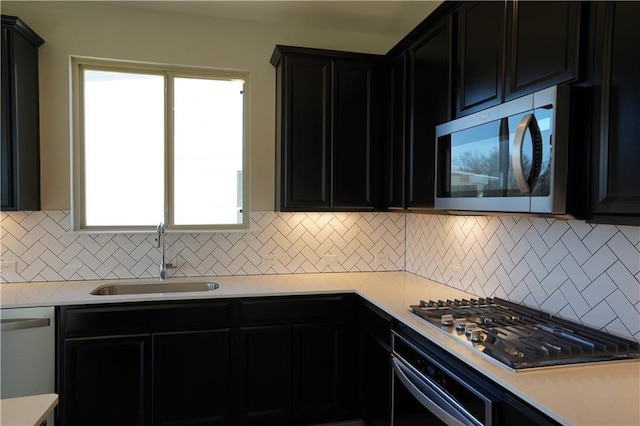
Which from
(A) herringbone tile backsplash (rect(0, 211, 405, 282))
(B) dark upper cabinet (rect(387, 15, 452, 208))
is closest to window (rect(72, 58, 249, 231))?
(A) herringbone tile backsplash (rect(0, 211, 405, 282))

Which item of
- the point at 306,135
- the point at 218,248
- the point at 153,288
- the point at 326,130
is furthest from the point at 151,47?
the point at 153,288

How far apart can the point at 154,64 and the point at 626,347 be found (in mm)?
A: 3212

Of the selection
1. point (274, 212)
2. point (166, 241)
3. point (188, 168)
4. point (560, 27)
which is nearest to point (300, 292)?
point (274, 212)

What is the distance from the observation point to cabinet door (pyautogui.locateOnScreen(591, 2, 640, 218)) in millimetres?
1193

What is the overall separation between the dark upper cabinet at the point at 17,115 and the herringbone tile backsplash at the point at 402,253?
32 centimetres

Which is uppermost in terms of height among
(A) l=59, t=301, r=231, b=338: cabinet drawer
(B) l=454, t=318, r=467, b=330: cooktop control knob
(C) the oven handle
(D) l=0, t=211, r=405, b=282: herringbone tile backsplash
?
(D) l=0, t=211, r=405, b=282: herringbone tile backsplash

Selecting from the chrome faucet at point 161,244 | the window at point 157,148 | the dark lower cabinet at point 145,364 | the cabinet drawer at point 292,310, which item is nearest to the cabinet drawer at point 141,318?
the dark lower cabinet at point 145,364

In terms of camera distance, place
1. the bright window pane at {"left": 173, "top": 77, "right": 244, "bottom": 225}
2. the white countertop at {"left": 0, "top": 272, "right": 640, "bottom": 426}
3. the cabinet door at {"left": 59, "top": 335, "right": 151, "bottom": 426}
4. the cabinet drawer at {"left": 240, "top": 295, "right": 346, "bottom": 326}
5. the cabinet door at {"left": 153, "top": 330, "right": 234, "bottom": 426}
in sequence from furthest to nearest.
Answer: the bright window pane at {"left": 173, "top": 77, "right": 244, "bottom": 225} → the cabinet drawer at {"left": 240, "top": 295, "right": 346, "bottom": 326} → the cabinet door at {"left": 153, "top": 330, "right": 234, "bottom": 426} → the cabinet door at {"left": 59, "top": 335, "right": 151, "bottom": 426} → the white countertop at {"left": 0, "top": 272, "right": 640, "bottom": 426}

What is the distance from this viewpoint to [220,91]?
10.2 ft

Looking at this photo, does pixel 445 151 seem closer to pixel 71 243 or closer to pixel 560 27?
pixel 560 27

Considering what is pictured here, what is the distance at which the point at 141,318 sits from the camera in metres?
2.33

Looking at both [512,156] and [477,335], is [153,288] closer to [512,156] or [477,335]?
[477,335]

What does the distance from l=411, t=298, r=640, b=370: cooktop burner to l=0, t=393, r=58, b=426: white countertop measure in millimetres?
1387

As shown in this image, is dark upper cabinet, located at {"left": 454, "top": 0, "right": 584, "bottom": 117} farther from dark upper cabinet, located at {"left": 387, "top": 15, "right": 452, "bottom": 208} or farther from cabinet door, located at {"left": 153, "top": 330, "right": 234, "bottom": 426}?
cabinet door, located at {"left": 153, "top": 330, "right": 234, "bottom": 426}
